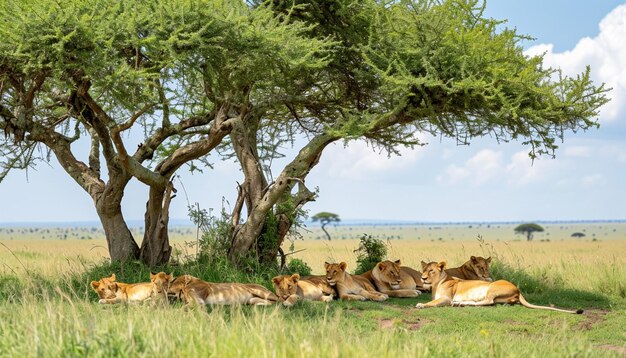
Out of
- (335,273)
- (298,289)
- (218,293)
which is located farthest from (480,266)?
(218,293)

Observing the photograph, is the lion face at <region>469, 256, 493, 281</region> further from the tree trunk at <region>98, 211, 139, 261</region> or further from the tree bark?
the tree trunk at <region>98, 211, 139, 261</region>

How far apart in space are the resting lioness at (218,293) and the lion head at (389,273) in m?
2.38

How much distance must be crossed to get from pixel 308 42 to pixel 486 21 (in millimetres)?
3422

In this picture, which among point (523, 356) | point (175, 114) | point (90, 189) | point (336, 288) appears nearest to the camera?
point (523, 356)

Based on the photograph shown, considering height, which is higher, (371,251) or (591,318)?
(371,251)

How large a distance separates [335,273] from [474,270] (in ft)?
8.99

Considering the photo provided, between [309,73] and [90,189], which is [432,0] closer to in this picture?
[309,73]

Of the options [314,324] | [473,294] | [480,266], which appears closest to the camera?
[314,324]

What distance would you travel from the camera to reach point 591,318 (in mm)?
12898

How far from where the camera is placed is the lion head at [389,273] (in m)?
14.1

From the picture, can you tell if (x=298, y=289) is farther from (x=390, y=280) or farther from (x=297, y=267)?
(x=297, y=267)

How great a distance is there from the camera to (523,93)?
14.8 metres

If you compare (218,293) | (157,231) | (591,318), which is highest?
(157,231)

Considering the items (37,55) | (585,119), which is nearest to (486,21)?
(585,119)
